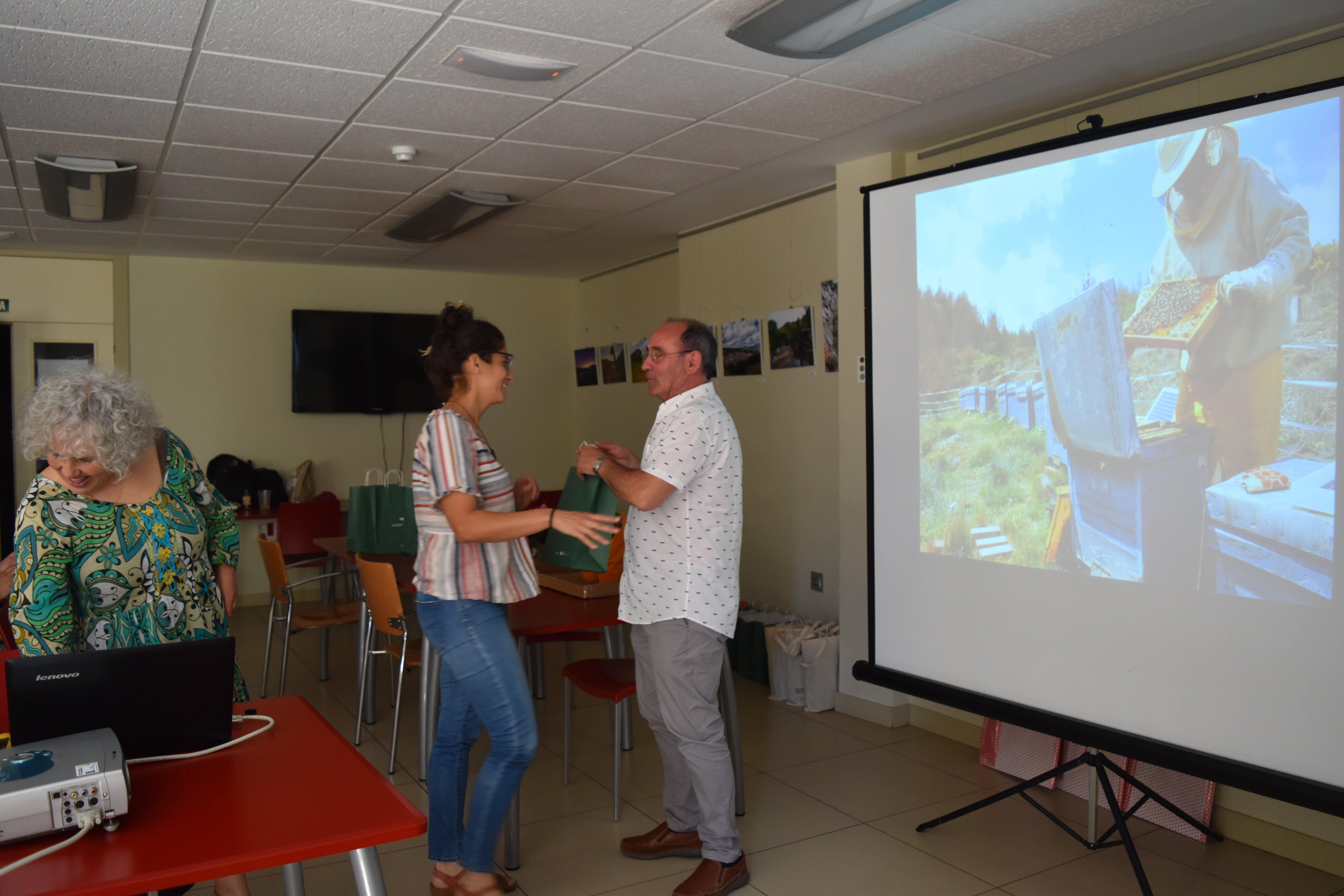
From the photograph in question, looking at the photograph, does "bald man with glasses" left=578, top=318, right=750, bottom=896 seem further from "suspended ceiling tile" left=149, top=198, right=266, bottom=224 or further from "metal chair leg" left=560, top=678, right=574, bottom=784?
"suspended ceiling tile" left=149, top=198, right=266, bottom=224

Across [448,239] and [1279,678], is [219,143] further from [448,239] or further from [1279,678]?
[1279,678]

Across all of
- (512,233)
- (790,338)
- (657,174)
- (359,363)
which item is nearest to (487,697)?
(657,174)

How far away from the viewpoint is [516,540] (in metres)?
2.44

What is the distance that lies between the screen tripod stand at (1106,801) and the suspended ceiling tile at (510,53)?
2715 millimetres

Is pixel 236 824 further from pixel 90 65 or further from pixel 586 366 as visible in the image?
pixel 586 366

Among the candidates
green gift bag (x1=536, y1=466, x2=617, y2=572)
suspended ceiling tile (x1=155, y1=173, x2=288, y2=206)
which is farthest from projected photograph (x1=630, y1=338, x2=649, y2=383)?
green gift bag (x1=536, y1=466, x2=617, y2=572)

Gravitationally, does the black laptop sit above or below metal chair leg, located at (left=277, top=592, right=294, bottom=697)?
above

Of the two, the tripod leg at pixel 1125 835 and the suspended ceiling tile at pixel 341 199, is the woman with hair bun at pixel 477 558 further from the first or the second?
the suspended ceiling tile at pixel 341 199

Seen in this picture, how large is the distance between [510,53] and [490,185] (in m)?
1.82

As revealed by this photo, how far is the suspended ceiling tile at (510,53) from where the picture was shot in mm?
2867

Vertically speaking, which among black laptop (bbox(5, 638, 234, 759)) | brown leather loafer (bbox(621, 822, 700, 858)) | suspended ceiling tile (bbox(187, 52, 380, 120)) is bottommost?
brown leather loafer (bbox(621, 822, 700, 858))

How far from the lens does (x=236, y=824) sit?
54.3 inches

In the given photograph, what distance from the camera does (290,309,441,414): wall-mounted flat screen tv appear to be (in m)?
7.18

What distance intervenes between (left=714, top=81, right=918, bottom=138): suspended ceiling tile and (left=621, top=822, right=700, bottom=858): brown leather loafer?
2593 mm
